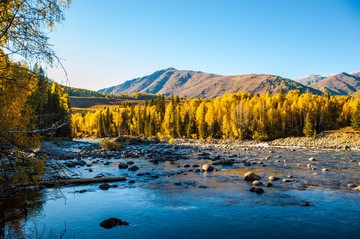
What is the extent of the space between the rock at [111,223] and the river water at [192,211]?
25 cm

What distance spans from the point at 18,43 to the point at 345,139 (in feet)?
204

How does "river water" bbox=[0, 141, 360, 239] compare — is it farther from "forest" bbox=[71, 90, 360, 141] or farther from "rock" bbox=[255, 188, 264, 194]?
"forest" bbox=[71, 90, 360, 141]

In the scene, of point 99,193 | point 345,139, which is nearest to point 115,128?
point 345,139

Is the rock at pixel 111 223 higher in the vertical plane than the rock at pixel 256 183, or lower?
higher

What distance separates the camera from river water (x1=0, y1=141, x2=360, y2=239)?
28.0 ft

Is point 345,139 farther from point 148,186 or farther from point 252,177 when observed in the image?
point 148,186

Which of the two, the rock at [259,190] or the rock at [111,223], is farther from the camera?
the rock at [259,190]

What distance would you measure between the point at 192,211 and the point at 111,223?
12.2 feet

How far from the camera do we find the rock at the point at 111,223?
29.6ft

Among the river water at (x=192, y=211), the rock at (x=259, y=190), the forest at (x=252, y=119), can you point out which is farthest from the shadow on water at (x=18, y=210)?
the forest at (x=252, y=119)

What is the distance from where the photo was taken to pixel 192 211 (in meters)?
10.6

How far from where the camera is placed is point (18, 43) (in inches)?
199

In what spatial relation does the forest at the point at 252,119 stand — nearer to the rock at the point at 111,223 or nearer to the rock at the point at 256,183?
the rock at the point at 256,183

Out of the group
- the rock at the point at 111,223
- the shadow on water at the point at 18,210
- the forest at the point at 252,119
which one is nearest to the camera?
the shadow on water at the point at 18,210
